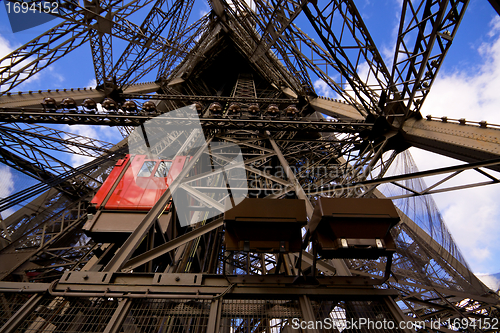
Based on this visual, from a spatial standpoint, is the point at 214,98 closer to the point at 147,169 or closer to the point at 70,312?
the point at 147,169

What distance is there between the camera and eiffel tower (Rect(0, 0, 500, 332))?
11.4 feet

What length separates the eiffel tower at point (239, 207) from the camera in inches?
137

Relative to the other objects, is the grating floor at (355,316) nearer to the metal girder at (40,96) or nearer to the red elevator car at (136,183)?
the red elevator car at (136,183)

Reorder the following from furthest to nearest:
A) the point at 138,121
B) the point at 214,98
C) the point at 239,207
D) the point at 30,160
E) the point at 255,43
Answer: the point at 255,43, the point at 214,98, the point at 30,160, the point at 138,121, the point at 239,207

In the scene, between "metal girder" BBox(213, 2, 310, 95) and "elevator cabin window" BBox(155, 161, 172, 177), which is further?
"metal girder" BBox(213, 2, 310, 95)

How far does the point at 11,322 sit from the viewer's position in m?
3.23

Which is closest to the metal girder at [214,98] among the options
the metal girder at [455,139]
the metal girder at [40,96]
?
the metal girder at [40,96]

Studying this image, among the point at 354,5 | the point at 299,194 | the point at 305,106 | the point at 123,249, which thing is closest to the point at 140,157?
the point at 123,249

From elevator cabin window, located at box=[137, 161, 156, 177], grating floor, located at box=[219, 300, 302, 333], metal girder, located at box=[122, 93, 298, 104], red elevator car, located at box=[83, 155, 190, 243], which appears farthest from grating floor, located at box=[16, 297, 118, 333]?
metal girder, located at box=[122, 93, 298, 104]

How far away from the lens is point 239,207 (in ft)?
11.0

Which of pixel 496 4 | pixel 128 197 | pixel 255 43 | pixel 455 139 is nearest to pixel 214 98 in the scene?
pixel 255 43

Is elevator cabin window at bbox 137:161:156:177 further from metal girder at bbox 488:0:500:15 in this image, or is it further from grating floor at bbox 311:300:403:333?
metal girder at bbox 488:0:500:15

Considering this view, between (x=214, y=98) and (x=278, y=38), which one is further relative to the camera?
(x=214, y=98)

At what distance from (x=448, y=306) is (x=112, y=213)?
1267 centimetres
